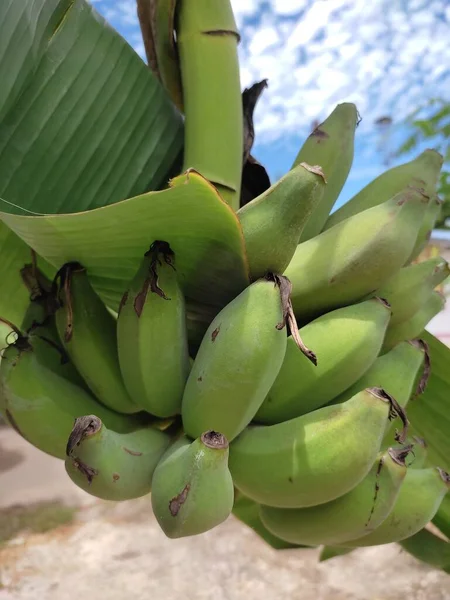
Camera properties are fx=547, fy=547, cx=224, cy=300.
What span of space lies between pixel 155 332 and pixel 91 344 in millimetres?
92

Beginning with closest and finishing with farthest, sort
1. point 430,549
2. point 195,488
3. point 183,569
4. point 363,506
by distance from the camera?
point 195,488
point 363,506
point 430,549
point 183,569

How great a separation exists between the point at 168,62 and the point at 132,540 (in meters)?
2.55

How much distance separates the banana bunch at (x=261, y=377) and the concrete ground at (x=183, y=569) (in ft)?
5.92

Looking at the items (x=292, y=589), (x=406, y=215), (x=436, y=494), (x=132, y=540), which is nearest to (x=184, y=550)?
(x=132, y=540)

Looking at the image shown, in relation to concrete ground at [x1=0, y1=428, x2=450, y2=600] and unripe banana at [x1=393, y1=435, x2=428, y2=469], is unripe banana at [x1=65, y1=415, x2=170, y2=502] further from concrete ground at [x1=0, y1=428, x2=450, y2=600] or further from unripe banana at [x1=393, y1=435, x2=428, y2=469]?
concrete ground at [x1=0, y1=428, x2=450, y2=600]

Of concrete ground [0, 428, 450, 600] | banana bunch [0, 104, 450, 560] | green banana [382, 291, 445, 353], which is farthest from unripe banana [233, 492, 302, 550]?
concrete ground [0, 428, 450, 600]

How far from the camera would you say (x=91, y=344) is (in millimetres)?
500

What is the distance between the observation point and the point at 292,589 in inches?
85.5

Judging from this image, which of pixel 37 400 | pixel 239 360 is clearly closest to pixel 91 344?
pixel 37 400

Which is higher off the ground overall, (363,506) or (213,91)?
(213,91)

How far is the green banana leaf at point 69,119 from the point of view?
0.53m

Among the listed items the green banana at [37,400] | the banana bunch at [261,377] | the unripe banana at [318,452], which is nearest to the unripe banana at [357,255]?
the banana bunch at [261,377]

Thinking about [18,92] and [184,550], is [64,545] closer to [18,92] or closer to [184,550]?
[184,550]

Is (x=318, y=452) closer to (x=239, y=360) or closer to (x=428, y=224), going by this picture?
(x=239, y=360)
